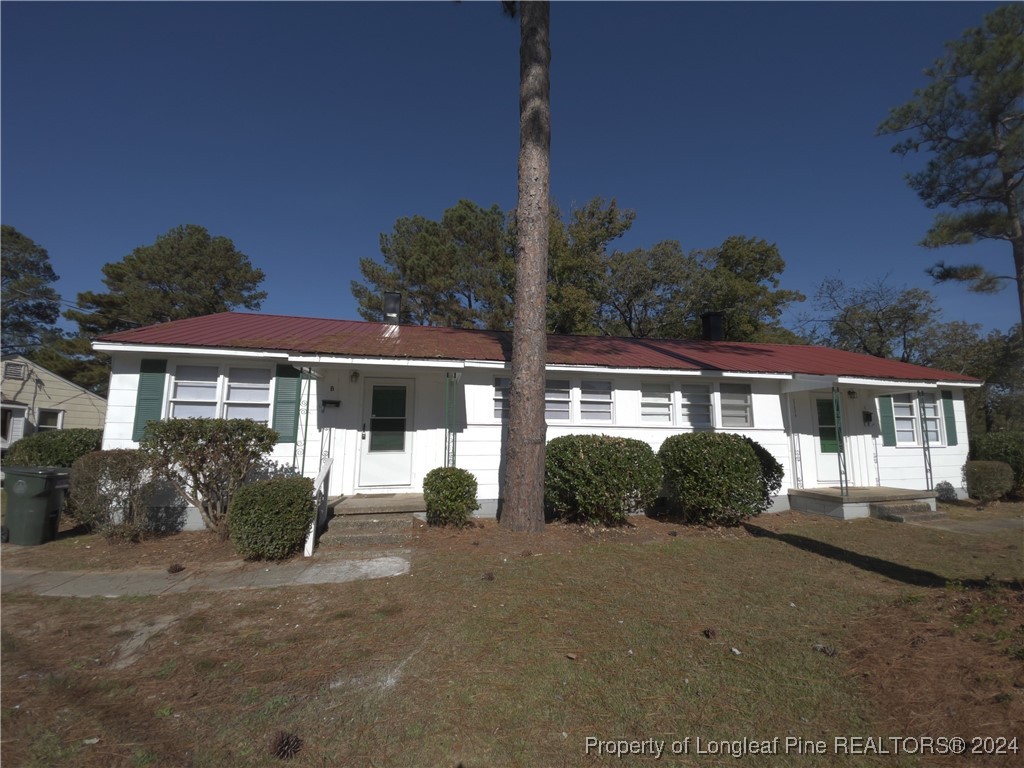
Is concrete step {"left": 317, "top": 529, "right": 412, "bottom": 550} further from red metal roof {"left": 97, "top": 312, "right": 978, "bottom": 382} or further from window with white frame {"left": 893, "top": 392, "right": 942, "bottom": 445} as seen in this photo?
window with white frame {"left": 893, "top": 392, "right": 942, "bottom": 445}

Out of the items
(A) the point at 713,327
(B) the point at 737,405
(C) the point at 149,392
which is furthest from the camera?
(A) the point at 713,327

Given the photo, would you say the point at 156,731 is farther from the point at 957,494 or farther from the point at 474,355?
the point at 957,494

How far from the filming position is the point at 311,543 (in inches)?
241

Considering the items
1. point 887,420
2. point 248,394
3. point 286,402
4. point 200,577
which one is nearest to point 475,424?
point 286,402

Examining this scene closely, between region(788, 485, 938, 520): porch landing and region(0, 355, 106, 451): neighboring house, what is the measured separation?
22.5m

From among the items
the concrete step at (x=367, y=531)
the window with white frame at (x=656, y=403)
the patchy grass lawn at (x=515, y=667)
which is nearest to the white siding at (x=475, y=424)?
the window with white frame at (x=656, y=403)

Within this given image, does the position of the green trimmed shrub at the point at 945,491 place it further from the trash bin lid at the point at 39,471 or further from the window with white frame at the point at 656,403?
the trash bin lid at the point at 39,471

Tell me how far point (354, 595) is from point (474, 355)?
5187 millimetres

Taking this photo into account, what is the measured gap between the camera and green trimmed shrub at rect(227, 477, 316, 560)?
230 inches

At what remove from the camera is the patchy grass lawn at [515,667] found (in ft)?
8.03

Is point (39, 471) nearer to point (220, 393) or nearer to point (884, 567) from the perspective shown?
point (220, 393)

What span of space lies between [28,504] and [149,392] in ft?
7.24

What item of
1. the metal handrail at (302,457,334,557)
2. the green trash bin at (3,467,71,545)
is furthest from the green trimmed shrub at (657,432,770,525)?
the green trash bin at (3,467,71,545)

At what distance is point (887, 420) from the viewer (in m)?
11.1
